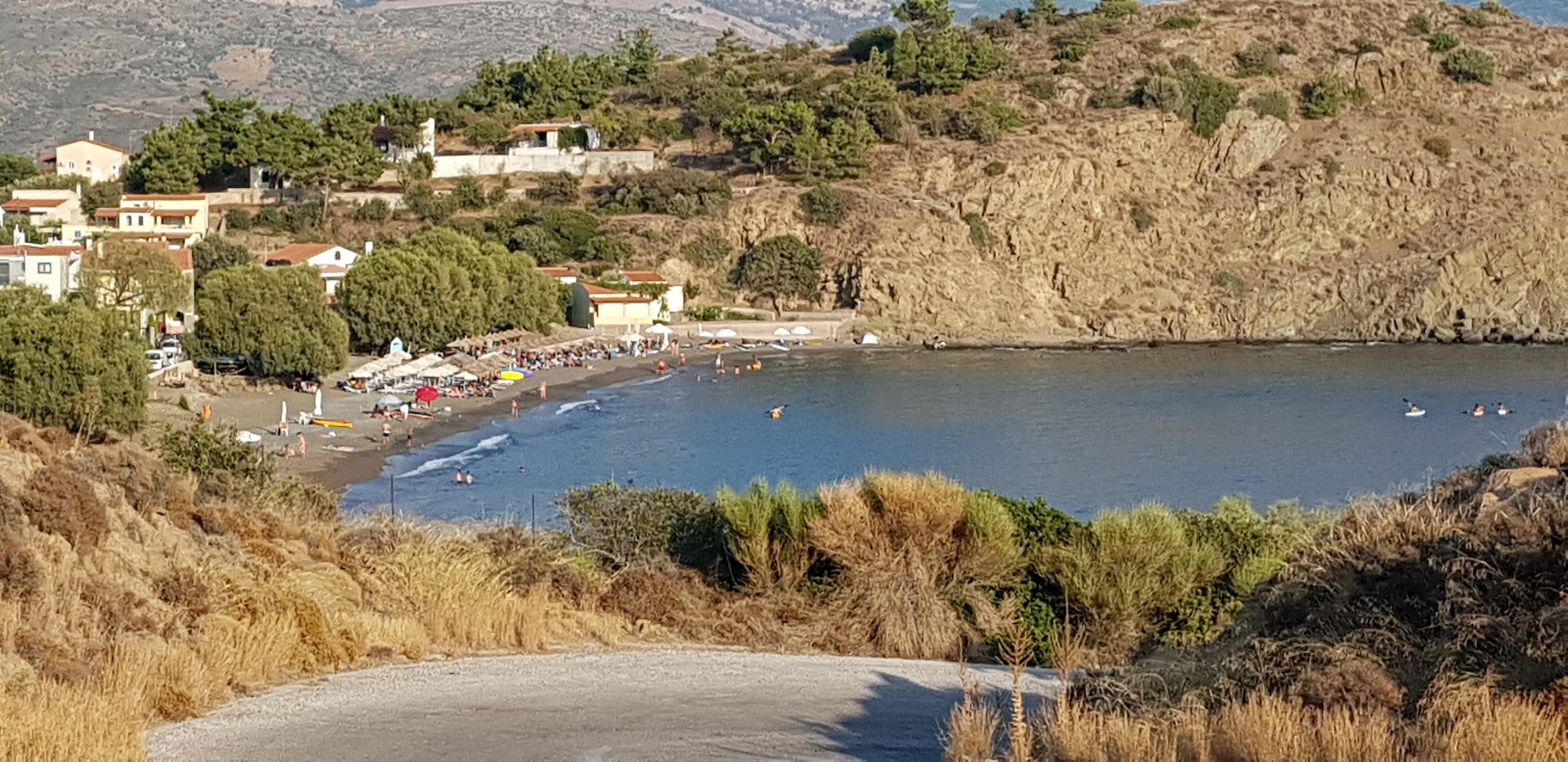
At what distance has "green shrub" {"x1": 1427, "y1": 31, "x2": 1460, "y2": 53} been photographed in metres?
98.9

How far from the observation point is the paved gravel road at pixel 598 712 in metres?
9.74

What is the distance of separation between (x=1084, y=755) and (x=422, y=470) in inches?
1396

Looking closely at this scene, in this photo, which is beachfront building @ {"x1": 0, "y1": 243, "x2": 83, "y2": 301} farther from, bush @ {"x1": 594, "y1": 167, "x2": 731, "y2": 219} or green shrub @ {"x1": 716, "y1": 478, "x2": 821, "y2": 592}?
green shrub @ {"x1": 716, "y1": 478, "x2": 821, "y2": 592}

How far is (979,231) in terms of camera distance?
287 feet

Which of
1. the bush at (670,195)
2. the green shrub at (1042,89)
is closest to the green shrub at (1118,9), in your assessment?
the green shrub at (1042,89)

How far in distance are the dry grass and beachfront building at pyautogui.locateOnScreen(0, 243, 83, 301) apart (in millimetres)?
43081

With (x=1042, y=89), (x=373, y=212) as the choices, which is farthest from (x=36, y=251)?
(x=1042, y=89)

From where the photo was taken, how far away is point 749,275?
82.4 metres

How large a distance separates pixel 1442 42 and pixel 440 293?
58.6 m

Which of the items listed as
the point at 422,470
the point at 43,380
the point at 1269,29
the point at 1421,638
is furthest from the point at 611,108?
the point at 1421,638

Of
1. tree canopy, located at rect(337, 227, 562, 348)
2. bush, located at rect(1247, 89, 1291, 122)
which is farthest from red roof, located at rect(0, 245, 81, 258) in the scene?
bush, located at rect(1247, 89, 1291, 122)

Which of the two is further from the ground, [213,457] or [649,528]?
[649,528]

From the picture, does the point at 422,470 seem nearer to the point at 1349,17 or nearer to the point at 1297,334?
the point at 1297,334

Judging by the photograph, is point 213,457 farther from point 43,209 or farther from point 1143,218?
point 1143,218
